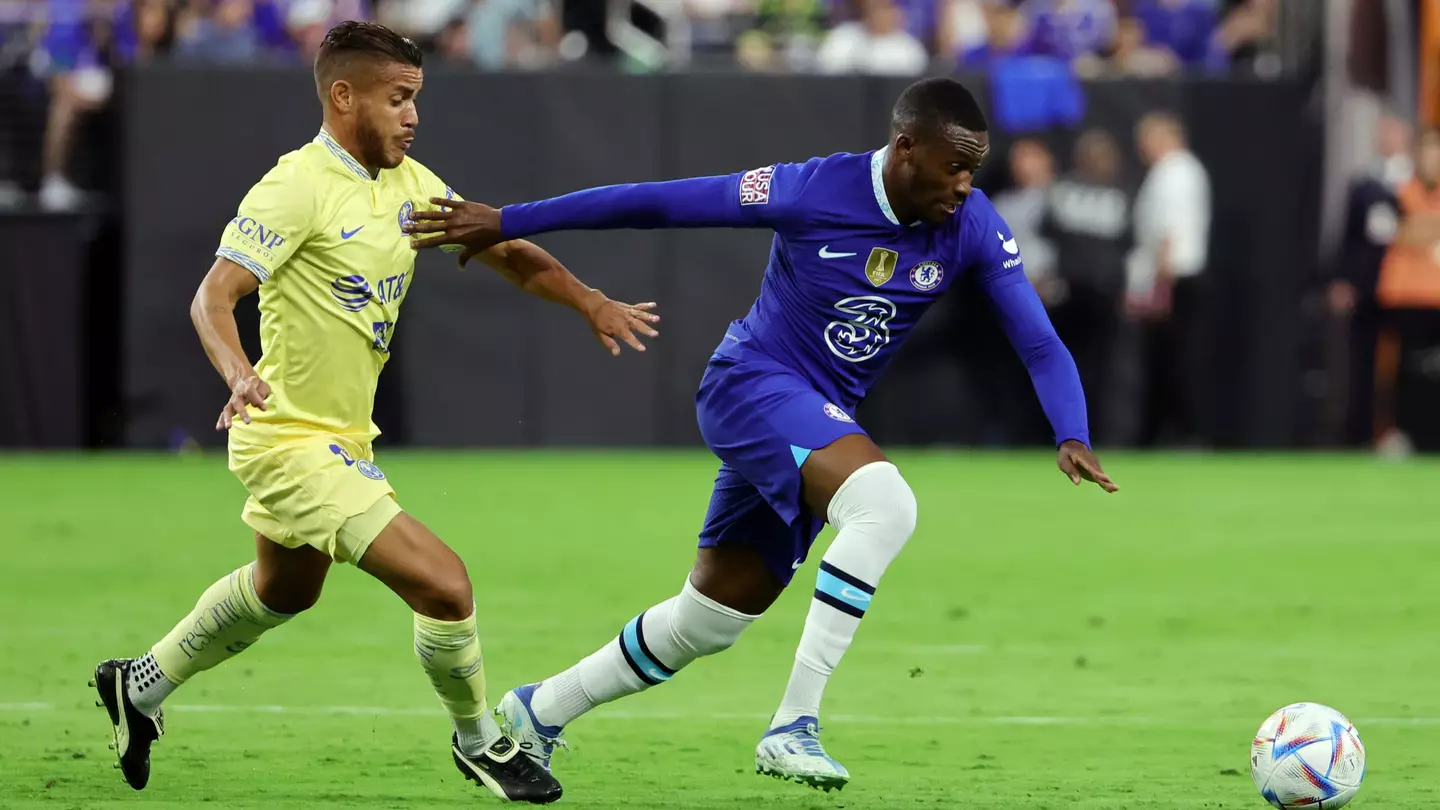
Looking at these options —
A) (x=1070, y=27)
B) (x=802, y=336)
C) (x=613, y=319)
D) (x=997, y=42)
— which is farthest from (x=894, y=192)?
(x=1070, y=27)

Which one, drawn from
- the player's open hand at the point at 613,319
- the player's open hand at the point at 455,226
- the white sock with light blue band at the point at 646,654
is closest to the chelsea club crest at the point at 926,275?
the player's open hand at the point at 613,319

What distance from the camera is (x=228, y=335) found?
18.8 ft

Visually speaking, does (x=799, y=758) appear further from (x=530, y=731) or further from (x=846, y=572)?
(x=530, y=731)

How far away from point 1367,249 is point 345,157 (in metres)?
14.0

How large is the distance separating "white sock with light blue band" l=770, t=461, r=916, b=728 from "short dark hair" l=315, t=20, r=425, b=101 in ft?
5.96

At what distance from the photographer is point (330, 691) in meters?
8.21

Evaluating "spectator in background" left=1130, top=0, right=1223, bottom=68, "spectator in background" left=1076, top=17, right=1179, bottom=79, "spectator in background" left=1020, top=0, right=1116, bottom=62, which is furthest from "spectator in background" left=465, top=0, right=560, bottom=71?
"spectator in background" left=1130, top=0, right=1223, bottom=68

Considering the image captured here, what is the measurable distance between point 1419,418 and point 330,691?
1374cm

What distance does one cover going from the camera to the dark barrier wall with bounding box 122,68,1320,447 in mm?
17797

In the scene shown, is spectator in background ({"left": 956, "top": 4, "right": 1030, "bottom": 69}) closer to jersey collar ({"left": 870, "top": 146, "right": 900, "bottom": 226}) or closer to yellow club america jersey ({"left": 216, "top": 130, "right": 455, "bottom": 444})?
jersey collar ({"left": 870, "top": 146, "right": 900, "bottom": 226})

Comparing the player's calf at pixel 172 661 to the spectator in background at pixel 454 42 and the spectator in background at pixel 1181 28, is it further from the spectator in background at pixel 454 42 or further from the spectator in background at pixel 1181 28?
the spectator in background at pixel 1181 28

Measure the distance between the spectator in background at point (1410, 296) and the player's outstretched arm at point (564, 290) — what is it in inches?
532

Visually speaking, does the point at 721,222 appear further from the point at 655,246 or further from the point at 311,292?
the point at 655,246

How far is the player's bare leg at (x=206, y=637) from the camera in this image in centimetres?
631
